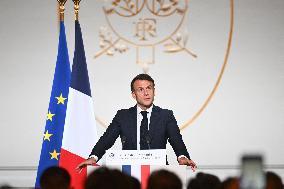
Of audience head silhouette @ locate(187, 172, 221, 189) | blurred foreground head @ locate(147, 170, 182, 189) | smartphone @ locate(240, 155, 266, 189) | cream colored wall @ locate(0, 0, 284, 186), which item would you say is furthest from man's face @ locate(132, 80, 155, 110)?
smartphone @ locate(240, 155, 266, 189)

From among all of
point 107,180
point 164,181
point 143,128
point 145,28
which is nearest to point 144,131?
point 143,128

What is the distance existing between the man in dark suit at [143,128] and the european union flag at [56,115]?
0.85m

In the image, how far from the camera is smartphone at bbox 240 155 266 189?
48.1 inches

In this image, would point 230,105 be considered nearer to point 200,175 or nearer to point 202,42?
point 202,42

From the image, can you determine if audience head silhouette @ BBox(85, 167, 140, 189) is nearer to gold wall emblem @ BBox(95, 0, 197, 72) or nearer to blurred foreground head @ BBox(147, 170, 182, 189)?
blurred foreground head @ BBox(147, 170, 182, 189)

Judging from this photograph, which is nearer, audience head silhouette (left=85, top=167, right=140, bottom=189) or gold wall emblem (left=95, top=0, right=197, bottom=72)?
audience head silhouette (left=85, top=167, right=140, bottom=189)

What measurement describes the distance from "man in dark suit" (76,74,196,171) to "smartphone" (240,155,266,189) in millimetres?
3082

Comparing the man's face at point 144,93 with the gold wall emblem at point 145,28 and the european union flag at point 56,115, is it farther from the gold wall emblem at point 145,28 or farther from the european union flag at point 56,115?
the gold wall emblem at point 145,28

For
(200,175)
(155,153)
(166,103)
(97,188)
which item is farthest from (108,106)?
(97,188)

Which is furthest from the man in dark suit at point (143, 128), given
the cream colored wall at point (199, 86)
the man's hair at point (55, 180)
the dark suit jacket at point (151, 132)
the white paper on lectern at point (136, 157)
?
the man's hair at point (55, 180)

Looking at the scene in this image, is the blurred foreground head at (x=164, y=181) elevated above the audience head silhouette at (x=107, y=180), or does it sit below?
below

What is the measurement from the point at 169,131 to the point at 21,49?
2.87 metres

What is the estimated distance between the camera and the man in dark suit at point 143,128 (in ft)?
14.4

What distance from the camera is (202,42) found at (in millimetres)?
6406
